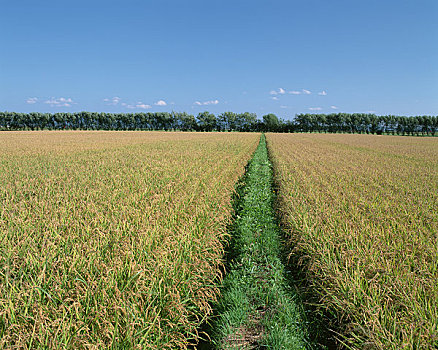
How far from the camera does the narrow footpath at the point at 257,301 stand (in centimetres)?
302

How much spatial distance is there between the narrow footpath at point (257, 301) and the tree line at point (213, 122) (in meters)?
137

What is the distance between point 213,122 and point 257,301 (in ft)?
482

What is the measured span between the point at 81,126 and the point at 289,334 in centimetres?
16829

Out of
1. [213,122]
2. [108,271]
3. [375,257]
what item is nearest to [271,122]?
[213,122]

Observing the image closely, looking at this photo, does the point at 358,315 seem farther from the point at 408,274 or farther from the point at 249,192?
→ the point at 249,192

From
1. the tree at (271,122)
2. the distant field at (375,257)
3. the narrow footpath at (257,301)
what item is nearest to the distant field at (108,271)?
the narrow footpath at (257,301)

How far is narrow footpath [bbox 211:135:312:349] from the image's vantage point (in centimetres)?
302

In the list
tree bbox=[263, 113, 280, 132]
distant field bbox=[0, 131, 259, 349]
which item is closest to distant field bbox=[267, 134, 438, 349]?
distant field bbox=[0, 131, 259, 349]

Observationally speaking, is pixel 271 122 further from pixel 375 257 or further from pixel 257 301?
pixel 257 301

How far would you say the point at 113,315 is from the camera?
262 centimetres

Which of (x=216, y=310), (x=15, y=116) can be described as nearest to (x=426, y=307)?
(x=216, y=310)

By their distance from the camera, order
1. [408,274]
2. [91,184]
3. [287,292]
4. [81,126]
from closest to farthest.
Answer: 1. [408,274]
2. [287,292]
3. [91,184]
4. [81,126]

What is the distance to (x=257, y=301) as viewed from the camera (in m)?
3.75

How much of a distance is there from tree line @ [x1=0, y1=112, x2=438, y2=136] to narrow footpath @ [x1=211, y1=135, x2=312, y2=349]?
136684 millimetres
